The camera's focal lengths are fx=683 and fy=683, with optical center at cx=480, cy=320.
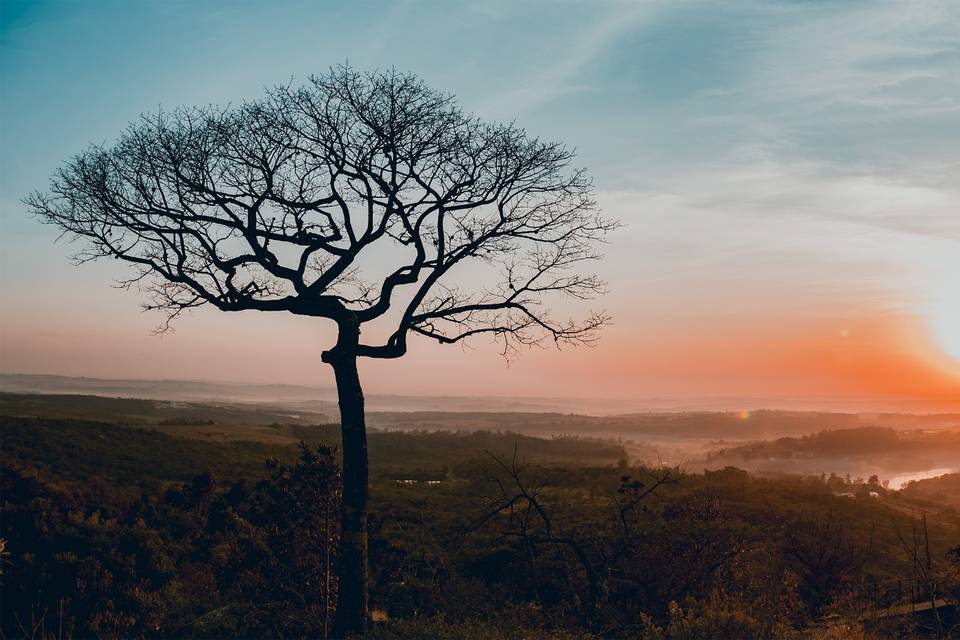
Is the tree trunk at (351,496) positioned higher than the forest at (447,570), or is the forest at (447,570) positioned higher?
the tree trunk at (351,496)

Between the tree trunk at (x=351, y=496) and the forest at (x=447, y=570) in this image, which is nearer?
the tree trunk at (x=351, y=496)

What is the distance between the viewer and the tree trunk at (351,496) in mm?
10242

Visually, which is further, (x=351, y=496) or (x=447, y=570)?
(x=447, y=570)

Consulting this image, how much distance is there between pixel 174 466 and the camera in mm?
32938

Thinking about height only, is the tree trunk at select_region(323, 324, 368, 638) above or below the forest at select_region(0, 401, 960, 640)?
above

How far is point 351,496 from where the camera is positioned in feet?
34.3

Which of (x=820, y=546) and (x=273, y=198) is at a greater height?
(x=273, y=198)

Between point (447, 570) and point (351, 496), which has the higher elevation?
point (351, 496)

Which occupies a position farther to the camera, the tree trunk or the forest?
the forest

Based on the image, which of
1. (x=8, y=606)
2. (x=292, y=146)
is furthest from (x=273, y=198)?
(x=8, y=606)

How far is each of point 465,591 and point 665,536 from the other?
13.8 feet

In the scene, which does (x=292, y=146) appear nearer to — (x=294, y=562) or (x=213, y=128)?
(x=213, y=128)

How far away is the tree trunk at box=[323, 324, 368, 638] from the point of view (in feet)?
33.6

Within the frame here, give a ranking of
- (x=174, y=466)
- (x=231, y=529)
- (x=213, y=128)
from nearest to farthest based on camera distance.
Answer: (x=213, y=128), (x=231, y=529), (x=174, y=466)
